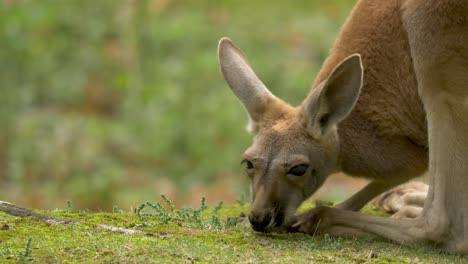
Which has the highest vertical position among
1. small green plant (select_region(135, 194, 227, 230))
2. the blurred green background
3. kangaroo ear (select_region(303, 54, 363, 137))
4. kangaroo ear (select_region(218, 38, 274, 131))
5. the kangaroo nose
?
the blurred green background

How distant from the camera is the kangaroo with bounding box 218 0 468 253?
19.7 ft

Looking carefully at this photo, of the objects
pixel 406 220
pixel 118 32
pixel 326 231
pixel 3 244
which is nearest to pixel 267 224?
pixel 326 231

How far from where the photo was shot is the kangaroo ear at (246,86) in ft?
21.5

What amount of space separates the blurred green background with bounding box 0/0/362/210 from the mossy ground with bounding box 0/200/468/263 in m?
4.51

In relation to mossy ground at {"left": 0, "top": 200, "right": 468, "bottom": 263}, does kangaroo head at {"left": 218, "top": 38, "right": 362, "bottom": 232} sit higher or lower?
higher

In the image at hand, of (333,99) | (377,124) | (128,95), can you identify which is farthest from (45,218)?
(128,95)

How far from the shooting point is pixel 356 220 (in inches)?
245

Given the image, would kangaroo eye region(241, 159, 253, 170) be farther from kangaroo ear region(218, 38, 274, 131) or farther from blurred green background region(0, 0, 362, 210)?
blurred green background region(0, 0, 362, 210)

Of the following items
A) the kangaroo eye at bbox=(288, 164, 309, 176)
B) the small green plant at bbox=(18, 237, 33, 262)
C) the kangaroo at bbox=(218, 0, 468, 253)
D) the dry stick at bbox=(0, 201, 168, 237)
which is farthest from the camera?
the kangaroo eye at bbox=(288, 164, 309, 176)

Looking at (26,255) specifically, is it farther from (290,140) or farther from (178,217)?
(290,140)

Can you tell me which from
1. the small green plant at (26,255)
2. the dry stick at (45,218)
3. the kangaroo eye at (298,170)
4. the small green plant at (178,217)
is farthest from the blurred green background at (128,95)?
the small green plant at (26,255)

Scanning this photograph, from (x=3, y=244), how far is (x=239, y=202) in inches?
99.1

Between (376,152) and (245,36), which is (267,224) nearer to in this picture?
(376,152)

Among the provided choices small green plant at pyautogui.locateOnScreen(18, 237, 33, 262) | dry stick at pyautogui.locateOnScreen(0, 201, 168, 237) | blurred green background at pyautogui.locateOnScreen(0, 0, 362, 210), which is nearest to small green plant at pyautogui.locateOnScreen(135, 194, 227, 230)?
dry stick at pyautogui.locateOnScreen(0, 201, 168, 237)
